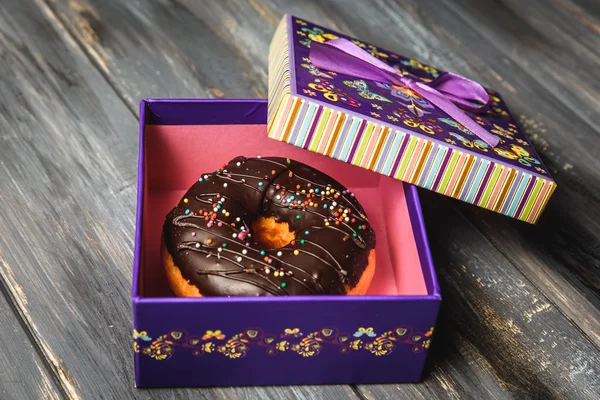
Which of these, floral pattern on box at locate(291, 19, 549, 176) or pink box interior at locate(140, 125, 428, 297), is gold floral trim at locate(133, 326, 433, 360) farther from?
floral pattern on box at locate(291, 19, 549, 176)

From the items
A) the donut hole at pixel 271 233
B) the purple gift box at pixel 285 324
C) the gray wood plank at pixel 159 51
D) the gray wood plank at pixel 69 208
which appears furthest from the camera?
the gray wood plank at pixel 159 51

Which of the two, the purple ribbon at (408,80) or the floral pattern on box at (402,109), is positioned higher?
the purple ribbon at (408,80)

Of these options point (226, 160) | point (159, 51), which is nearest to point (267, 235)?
point (226, 160)

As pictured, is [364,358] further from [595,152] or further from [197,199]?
[595,152]

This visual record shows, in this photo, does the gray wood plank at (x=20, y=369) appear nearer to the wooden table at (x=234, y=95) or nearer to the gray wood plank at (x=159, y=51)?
the wooden table at (x=234, y=95)

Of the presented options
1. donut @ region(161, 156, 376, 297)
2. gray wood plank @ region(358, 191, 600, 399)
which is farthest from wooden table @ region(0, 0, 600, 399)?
donut @ region(161, 156, 376, 297)

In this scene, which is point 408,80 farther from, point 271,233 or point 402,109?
point 271,233

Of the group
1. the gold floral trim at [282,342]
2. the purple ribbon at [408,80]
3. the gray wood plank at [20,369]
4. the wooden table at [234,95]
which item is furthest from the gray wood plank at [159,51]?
the gold floral trim at [282,342]
